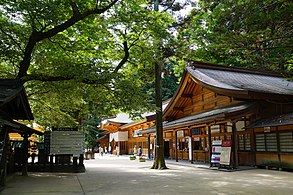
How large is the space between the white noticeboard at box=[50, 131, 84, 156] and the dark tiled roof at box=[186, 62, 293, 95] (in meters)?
7.50

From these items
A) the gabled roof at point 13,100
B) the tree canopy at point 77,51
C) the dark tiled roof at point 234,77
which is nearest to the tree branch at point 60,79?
the tree canopy at point 77,51

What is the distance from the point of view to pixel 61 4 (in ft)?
31.4

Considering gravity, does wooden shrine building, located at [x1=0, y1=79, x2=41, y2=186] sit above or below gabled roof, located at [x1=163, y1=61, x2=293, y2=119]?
below

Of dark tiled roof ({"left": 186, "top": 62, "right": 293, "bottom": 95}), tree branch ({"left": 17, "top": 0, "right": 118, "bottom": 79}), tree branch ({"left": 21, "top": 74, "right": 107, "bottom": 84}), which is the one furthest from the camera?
dark tiled roof ({"left": 186, "top": 62, "right": 293, "bottom": 95})

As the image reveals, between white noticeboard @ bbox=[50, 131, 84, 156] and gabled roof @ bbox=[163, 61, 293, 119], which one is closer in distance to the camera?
gabled roof @ bbox=[163, 61, 293, 119]

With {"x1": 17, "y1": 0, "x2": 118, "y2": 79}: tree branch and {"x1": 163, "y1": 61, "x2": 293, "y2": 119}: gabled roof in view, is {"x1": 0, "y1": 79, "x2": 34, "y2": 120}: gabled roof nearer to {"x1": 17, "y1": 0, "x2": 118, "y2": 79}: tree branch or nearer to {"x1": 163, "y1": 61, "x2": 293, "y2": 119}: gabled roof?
{"x1": 17, "y1": 0, "x2": 118, "y2": 79}: tree branch

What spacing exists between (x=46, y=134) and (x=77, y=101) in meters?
2.60

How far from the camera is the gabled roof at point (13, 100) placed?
7.12m

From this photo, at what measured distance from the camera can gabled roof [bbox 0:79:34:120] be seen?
7.12m

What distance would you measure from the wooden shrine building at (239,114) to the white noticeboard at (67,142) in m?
5.92

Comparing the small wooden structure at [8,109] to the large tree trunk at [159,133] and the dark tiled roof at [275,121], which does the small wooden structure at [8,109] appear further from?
the dark tiled roof at [275,121]

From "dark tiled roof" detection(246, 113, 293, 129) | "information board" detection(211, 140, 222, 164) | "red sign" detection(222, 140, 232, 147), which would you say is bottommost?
"information board" detection(211, 140, 222, 164)

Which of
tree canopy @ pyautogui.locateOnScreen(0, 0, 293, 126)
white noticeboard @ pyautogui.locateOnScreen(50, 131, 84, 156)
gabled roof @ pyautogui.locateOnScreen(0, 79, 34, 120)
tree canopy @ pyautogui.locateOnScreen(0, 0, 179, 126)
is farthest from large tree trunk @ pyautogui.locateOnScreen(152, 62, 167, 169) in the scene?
gabled roof @ pyautogui.locateOnScreen(0, 79, 34, 120)

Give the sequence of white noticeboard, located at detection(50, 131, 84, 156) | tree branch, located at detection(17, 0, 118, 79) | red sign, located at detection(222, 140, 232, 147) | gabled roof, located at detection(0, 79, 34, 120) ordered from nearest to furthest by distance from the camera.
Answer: gabled roof, located at detection(0, 79, 34, 120), tree branch, located at detection(17, 0, 118, 79), red sign, located at detection(222, 140, 232, 147), white noticeboard, located at detection(50, 131, 84, 156)
